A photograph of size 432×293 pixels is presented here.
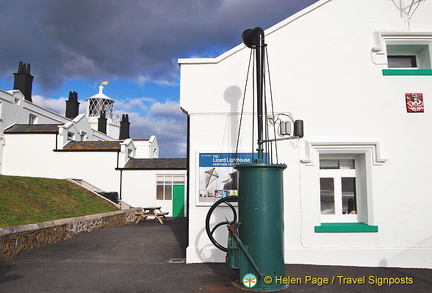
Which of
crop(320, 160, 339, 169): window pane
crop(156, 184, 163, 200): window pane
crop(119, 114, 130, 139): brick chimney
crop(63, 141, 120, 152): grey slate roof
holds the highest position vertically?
crop(119, 114, 130, 139): brick chimney

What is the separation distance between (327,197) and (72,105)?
112 feet

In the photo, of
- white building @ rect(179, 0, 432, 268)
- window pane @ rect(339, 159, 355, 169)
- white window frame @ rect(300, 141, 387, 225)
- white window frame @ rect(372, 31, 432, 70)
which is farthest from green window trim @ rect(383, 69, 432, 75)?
window pane @ rect(339, 159, 355, 169)

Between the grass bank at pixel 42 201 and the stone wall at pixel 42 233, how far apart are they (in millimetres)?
378

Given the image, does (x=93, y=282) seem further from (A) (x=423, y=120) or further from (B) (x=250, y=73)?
(A) (x=423, y=120)

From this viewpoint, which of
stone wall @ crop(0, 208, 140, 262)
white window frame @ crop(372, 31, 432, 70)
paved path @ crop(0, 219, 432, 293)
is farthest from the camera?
white window frame @ crop(372, 31, 432, 70)

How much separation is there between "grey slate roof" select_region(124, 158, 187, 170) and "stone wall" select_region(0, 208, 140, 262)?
28.2ft

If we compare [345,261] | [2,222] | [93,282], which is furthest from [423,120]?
[2,222]

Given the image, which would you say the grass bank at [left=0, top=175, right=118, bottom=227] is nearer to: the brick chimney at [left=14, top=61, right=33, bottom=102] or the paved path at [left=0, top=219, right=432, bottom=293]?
the paved path at [left=0, top=219, right=432, bottom=293]

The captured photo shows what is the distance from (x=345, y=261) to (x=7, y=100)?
77.2ft

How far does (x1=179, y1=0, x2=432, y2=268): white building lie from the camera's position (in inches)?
298

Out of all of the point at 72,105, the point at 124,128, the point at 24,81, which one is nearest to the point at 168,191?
the point at 24,81

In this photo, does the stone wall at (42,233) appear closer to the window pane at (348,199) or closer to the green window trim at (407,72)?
the window pane at (348,199)

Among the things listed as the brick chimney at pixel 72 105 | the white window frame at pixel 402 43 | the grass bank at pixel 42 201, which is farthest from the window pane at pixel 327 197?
the brick chimney at pixel 72 105

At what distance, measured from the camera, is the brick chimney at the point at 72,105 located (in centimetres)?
3619
